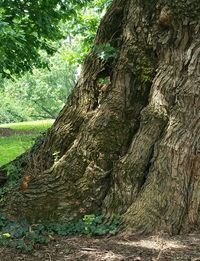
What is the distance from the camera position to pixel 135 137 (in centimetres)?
500

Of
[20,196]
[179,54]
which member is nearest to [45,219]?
[20,196]

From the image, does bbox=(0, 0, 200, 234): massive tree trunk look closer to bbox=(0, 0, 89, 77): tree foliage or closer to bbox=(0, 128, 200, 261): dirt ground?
bbox=(0, 128, 200, 261): dirt ground

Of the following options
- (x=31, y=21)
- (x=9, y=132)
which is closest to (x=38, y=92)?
(x=9, y=132)

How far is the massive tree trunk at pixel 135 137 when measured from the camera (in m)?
4.60

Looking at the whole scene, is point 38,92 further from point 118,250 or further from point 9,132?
point 118,250

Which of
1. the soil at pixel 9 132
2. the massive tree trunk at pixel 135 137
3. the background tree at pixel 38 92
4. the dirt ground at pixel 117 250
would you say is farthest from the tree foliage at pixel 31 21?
the background tree at pixel 38 92

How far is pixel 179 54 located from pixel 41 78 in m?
56.6

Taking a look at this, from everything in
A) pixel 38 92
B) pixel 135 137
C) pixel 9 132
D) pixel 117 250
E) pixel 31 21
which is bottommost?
pixel 117 250

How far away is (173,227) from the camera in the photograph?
15.0ft

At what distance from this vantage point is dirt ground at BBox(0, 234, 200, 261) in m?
4.04

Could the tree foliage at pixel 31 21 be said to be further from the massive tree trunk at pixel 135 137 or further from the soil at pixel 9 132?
the soil at pixel 9 132

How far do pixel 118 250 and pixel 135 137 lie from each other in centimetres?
140

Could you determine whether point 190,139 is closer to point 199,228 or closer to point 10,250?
point 199,228

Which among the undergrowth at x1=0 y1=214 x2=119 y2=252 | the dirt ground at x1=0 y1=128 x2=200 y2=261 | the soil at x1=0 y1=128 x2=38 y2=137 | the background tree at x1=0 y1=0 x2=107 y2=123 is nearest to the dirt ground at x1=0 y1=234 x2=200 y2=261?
the dirt ground at x1=0 y1=128 x2=200 y2=261
